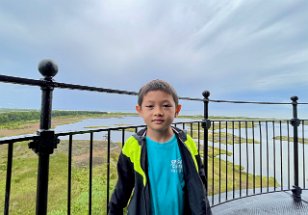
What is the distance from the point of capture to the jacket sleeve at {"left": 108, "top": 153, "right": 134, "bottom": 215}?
1.13 meters

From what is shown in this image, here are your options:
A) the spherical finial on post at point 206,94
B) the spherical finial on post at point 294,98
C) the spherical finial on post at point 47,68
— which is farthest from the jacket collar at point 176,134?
the spherical finial on post at point 294,98

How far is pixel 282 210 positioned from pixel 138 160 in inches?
94.2

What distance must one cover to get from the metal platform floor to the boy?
1.67m

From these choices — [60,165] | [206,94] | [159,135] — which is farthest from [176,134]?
[60,165]

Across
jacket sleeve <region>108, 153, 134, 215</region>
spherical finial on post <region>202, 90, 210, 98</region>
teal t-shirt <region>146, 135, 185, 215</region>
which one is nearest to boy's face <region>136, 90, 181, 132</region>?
teal t-shirt <region>146, 135, 185, 215</region>

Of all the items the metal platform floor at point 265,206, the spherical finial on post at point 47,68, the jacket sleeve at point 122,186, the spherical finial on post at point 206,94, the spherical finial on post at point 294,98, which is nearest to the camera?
the spherical finial on post at point 47,68

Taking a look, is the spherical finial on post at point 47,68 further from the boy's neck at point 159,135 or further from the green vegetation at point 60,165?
the boy's neck at point 159,135

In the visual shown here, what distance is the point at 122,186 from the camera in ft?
3.73

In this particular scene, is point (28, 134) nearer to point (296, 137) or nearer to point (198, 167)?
point (198, 167)

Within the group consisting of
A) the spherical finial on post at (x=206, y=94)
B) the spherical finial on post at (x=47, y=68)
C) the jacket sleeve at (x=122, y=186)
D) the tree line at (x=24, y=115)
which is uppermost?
the spherical finial on post at (x=206, y=94)

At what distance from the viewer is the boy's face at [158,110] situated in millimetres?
1090

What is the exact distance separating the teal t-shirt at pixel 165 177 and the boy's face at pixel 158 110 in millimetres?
105

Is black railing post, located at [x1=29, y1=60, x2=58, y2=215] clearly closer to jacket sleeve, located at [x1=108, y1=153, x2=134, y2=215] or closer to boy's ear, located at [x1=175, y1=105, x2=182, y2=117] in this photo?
jacket sleeve, located at [x1=108, y1=153, x2=134, y2=215]

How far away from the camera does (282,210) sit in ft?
8.36
